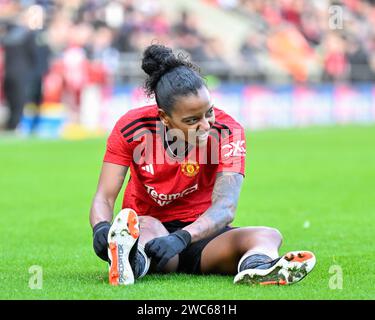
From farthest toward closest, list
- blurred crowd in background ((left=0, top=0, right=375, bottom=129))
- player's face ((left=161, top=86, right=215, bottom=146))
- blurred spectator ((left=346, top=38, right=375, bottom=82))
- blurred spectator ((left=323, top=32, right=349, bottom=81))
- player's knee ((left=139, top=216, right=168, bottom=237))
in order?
blurred spectator ((left=346, top=38, right=375, bottom=82)), blurred spectator ((left=323, top=32, right=349, bottom=81)), blurred crowd in background ((left=0, top=0, right=375, bottom=129)), player's knee ((left=139, top=216, right=168, bottom=237)), player's face ((left=161, top=86, right=215, bottom=146))

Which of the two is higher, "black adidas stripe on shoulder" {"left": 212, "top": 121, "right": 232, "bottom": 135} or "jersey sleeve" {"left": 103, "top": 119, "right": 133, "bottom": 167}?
"black adidas stripe on shoulder" {"left": 212, "top": 121, "right": 232, "bottom": 135}

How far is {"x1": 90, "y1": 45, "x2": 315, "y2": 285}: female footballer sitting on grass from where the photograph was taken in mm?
6449

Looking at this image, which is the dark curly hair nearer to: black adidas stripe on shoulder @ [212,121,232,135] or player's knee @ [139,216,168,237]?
black adidas stripe on shoulder @ [212,121,232,135]

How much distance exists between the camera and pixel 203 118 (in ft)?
21.3

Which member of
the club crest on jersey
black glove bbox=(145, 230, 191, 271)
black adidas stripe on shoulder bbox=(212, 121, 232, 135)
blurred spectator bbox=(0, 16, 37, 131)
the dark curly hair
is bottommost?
black glove bbox=(145, 230, 191, 271)

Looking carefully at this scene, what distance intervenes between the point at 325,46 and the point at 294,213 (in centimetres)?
2726

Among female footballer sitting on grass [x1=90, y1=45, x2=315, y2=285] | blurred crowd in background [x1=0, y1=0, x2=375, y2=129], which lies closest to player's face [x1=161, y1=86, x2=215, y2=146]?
female footballer sitting on grass [x1=90, y1=45, x2=315, y2=285]

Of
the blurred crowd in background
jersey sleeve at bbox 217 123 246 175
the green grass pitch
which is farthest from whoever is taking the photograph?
the blurred crowd in background

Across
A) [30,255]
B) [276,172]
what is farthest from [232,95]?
[30,255]

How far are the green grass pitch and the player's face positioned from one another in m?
0.91

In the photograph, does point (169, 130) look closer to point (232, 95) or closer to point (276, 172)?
point (276, 172)

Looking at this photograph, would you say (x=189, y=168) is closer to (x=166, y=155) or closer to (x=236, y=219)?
(x=166, y=155)
